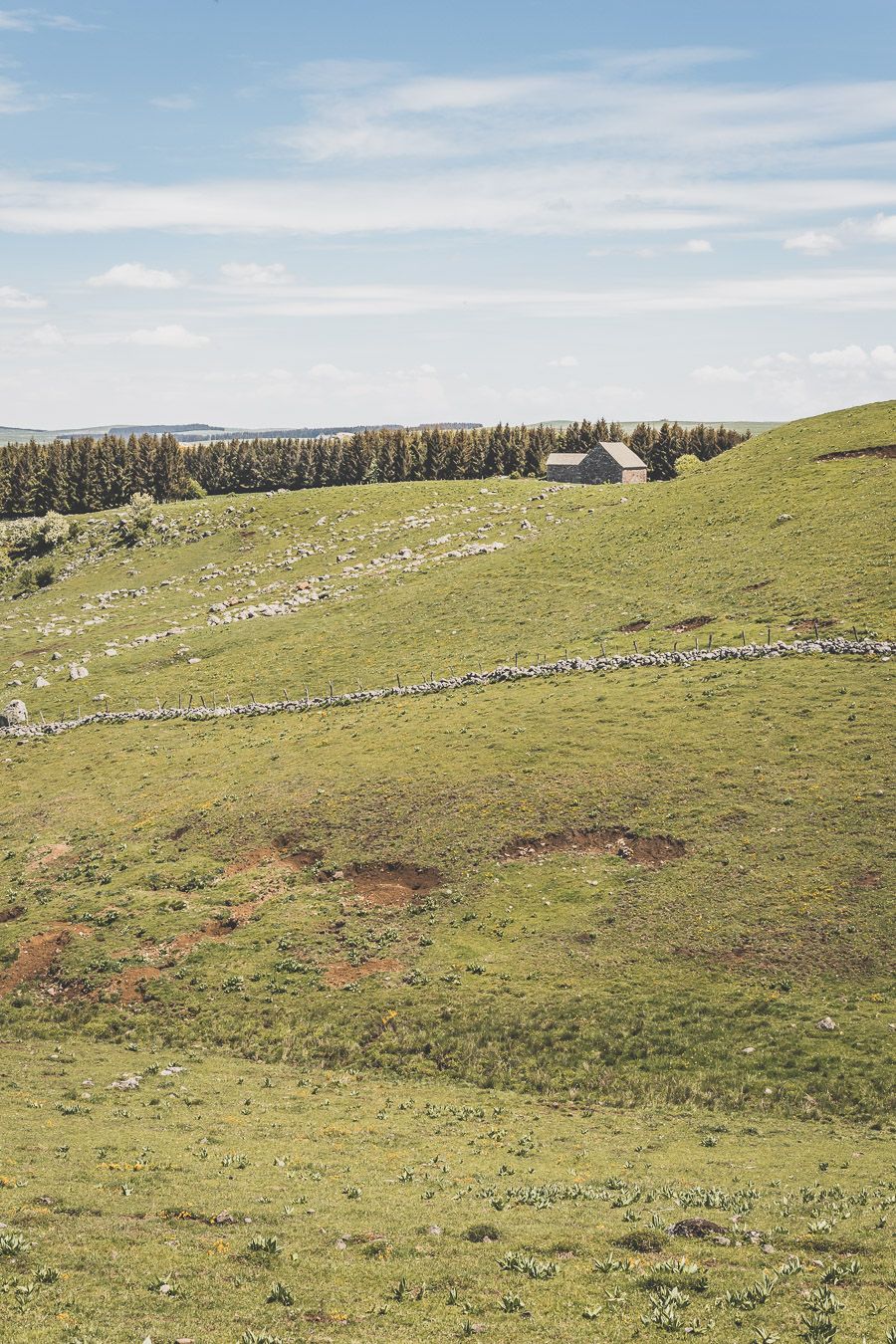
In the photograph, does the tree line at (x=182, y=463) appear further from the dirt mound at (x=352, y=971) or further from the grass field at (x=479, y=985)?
the dirt mound at (x=352, y=971)

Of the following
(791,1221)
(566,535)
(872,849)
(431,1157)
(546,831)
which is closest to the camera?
(791,1221)

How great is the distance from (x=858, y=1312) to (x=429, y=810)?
34193 millimetres

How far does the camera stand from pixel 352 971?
38.2 metres

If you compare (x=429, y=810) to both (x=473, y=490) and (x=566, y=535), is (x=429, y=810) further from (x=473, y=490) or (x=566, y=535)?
(x=473, y=490)

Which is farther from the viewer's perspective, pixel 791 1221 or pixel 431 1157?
pixel 431 1157

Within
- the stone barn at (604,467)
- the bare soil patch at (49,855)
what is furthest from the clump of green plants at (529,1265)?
the stone barn at (604,467)

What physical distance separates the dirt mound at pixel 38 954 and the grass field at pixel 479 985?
193mm

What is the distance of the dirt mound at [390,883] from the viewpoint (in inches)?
1670

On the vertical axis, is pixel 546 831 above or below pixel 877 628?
below

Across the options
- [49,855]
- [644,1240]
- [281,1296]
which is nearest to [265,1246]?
[281,1296]

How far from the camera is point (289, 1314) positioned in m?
15.3

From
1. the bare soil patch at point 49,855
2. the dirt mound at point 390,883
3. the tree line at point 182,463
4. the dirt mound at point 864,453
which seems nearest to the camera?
the dirt mound at point 390,883

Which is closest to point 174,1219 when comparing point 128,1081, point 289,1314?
point 289,1314

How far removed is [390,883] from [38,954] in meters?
15.6
